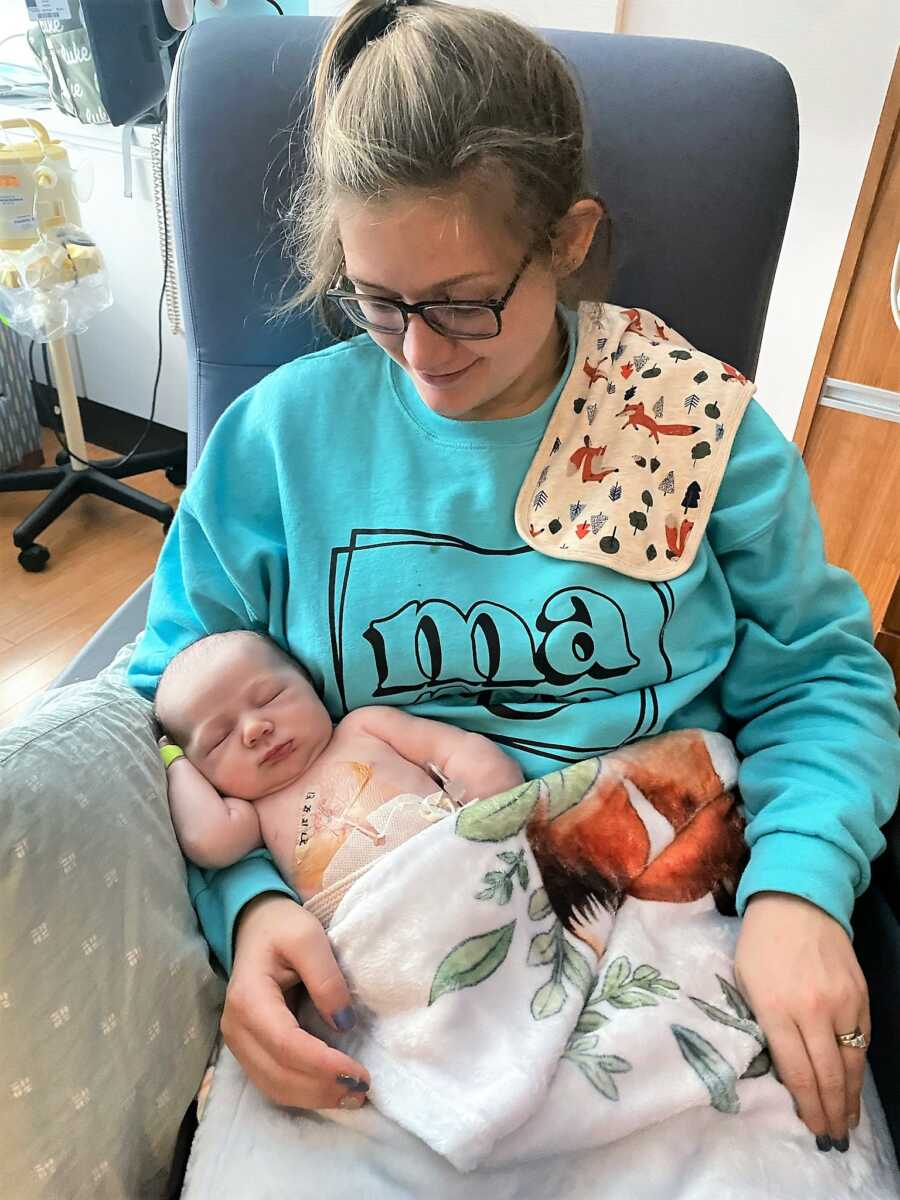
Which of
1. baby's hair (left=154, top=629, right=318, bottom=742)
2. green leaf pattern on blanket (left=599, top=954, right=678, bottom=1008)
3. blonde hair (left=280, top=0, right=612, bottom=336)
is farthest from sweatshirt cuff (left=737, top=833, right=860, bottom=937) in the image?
blonde hair (left=280, top=0, right=612, bottom=336)

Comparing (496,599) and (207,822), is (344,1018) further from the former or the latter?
(496,599)

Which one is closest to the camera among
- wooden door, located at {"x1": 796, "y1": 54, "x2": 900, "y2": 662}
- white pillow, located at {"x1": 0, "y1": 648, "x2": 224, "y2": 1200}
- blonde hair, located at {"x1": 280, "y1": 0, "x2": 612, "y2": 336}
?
white pillow, located at {"x1": 0, "y1": 648, "x2": 224, "y2": 1200}

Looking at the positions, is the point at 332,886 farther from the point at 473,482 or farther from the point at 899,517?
the point at 899,517

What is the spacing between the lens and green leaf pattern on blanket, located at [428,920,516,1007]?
721 mm

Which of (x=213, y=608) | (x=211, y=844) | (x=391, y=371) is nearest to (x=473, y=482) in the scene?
(x=391, y=371)

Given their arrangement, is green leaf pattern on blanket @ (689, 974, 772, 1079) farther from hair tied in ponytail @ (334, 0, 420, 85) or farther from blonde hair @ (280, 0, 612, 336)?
hair tied in ponytail @ (334, 0, 420, 85)

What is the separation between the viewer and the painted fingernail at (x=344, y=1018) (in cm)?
73

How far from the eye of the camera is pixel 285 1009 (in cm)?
72

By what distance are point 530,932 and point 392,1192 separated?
208 mm

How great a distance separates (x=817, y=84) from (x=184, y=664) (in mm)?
1630

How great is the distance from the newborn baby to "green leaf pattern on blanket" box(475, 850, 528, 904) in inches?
3.3

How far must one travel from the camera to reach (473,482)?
92 centimetres

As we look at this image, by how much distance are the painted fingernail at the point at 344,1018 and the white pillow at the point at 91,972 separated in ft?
0.41

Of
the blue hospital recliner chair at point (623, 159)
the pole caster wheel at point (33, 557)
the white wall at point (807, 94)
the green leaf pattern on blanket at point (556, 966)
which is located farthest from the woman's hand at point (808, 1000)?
the pole caster wheel at point (33, 557)
